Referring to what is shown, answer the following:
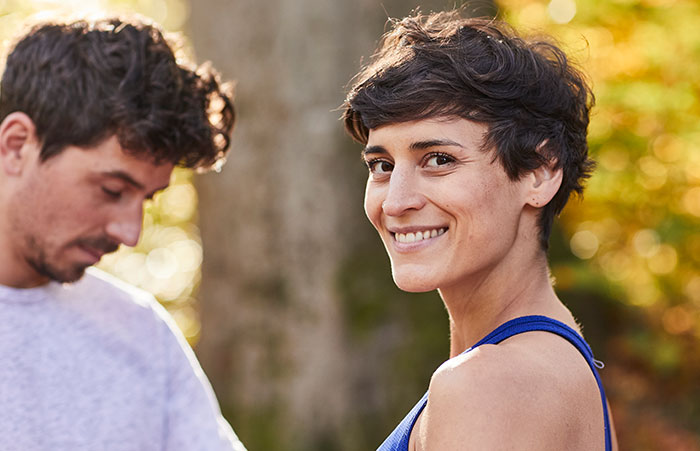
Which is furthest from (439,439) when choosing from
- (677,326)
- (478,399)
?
(677,326)

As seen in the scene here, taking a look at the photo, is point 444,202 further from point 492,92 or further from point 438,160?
point 492,92

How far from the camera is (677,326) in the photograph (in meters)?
7.46

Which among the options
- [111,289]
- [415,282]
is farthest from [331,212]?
[415,282]

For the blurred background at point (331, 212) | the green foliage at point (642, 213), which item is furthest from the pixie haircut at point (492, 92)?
the green foliage at point (642, 213)

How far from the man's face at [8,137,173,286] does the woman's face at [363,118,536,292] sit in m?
1.12

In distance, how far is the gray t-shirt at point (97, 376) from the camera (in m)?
2.38

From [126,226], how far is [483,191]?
1.40 metres

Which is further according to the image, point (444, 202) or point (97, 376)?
point (97, 376)

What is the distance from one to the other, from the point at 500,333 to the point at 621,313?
18.5ft

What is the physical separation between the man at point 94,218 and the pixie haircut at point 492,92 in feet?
3.09

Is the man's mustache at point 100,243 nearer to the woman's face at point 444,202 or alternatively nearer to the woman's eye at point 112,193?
the woman's eye at point 112,193

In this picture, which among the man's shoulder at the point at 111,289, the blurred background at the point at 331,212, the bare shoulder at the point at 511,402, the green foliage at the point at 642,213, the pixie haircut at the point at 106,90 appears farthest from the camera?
the green foliage at the point at 642,213

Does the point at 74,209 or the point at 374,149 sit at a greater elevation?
the point at 374,149

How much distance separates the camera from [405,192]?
185cm
